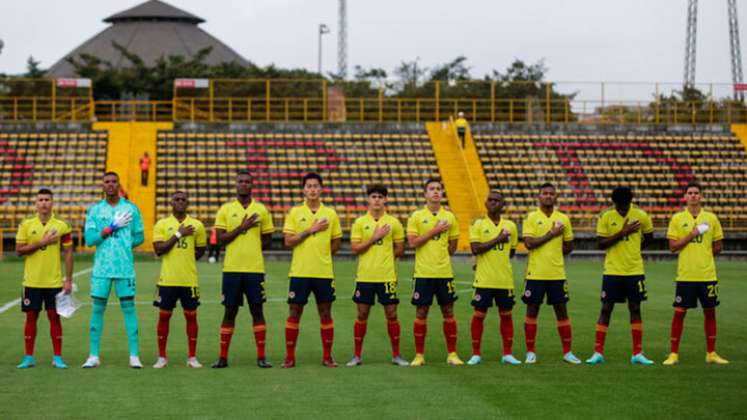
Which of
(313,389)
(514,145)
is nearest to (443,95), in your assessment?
(514,145)

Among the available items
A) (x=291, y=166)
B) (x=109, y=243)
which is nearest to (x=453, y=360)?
(x=109, y=243)

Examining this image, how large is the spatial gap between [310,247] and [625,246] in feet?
12.2

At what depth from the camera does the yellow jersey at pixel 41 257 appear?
13.2m

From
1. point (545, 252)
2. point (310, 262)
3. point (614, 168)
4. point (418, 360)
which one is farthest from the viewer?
point (614, 168)

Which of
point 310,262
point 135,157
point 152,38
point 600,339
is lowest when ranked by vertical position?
point 600,339

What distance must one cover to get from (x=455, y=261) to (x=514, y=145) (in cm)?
1242

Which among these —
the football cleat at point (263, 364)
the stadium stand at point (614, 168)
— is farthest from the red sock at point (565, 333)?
the stadium stand at point (614, 168)

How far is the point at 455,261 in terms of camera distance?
39.3 meters

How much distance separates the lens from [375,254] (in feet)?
43.9

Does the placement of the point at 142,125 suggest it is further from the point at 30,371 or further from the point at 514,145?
the point at 30,371

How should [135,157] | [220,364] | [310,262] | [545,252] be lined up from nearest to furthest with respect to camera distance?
1. [220,364]
2. [310,262]
3. [545,252]
4. [135,157]

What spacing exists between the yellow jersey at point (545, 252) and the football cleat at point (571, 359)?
2.98 feet

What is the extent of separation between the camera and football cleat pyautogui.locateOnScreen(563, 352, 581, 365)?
13.3 m

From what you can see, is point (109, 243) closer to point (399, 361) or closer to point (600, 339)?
point (399, 361)
